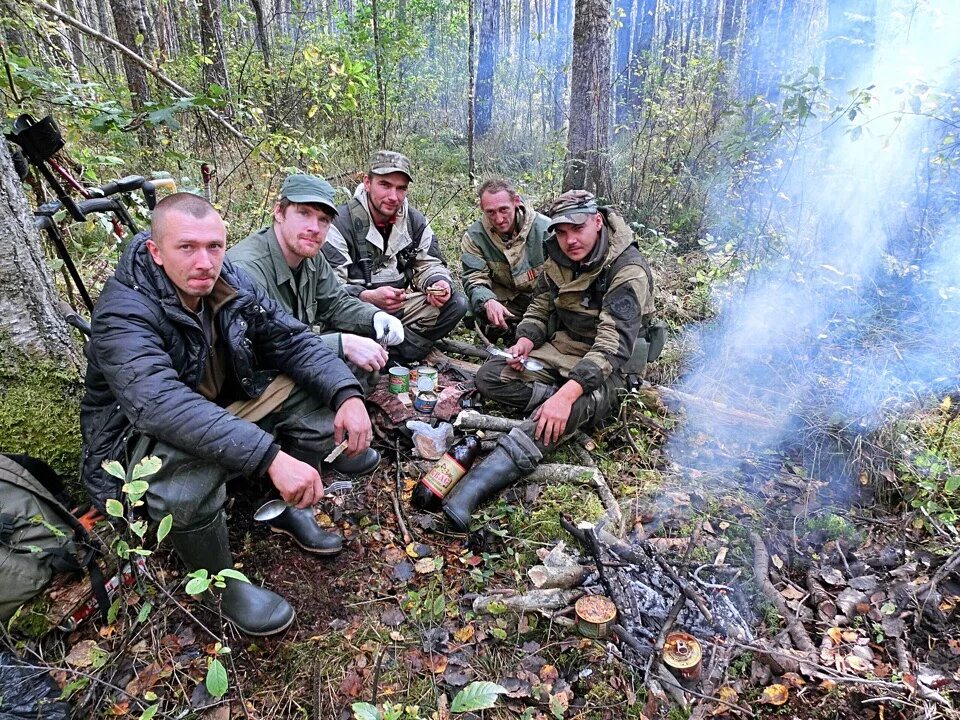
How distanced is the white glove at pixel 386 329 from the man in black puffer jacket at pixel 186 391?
1299 millimetres

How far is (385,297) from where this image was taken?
4.66 metres

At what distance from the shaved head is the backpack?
3.99ft

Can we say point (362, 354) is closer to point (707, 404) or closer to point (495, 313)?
point (495, 313)

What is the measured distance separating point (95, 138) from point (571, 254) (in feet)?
28.4

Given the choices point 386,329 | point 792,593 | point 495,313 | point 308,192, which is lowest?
point 792,593

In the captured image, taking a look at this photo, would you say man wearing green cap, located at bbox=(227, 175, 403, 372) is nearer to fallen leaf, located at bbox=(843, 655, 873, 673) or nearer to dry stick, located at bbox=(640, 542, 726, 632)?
dry stick, located at bbox=(640, 542, 726, 632)

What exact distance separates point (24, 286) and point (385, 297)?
2.47 meters

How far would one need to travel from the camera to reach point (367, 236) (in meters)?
A: 4.86

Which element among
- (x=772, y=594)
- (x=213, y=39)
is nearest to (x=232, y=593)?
(x=772, y=594)

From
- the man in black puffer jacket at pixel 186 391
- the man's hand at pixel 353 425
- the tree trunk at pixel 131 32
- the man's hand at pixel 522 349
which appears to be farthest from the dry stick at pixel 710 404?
the tree trunk at pixel 131 32

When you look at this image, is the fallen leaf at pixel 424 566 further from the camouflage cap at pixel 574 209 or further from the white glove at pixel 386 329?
the camouflage cap at pixel 574 209

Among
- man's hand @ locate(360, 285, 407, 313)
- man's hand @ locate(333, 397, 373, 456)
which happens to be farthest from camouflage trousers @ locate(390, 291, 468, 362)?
man's hand @ locate(333, 397, 373, 456)

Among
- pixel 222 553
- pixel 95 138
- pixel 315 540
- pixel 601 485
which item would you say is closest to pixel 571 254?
pixel 601 485

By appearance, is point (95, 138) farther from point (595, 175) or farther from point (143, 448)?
point (143, 448)
